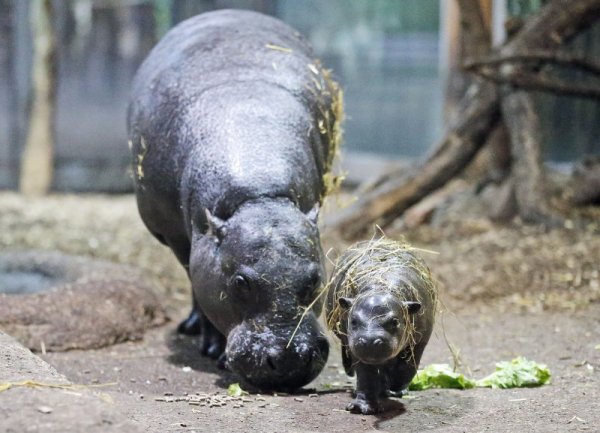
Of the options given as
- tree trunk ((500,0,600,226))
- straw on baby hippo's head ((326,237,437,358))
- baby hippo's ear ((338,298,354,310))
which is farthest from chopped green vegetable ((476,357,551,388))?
tree trunk ((500,0,600,226))

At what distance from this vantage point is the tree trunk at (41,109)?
12719 mm

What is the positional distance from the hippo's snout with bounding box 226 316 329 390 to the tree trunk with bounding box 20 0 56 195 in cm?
887

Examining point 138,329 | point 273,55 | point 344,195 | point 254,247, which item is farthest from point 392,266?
point 344,195

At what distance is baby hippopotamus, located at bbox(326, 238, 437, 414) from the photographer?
4.18 metres

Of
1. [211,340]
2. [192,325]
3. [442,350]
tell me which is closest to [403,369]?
[442,350]

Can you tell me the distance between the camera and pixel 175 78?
6070mm

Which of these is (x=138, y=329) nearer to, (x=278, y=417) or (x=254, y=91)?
(x=254, y=91)

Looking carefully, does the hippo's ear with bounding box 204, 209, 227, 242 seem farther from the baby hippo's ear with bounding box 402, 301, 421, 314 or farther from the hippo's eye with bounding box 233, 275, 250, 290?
the baby hippo's ear with bounding box 402, 301, 421, 314

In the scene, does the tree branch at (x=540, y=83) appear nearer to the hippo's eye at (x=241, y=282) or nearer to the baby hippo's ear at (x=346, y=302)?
the hippo's eye at (x=241, y=282)

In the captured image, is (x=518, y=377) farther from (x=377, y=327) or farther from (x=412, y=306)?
(x=377, y=327)

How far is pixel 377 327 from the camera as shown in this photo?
4.16 m

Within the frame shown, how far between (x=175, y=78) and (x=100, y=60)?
8046 mm

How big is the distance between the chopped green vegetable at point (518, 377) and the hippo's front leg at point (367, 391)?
97 centimetres

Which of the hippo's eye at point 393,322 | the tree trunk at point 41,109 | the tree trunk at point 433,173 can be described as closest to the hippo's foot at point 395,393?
the hippo's eye at point 393,322
